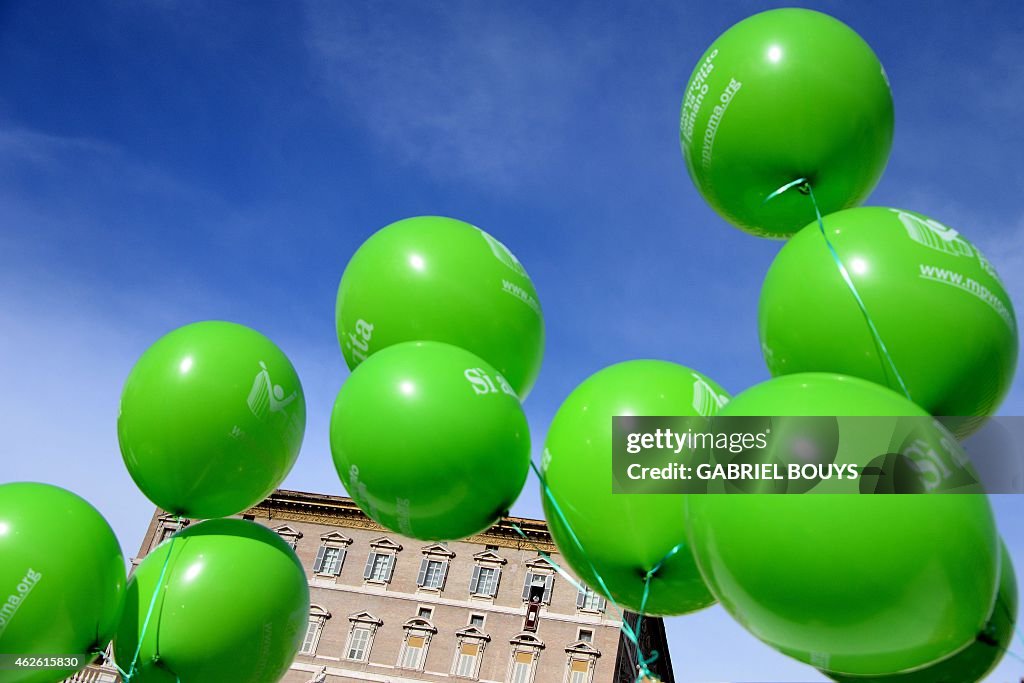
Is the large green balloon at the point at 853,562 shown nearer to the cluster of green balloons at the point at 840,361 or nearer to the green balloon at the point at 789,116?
the cluster of green balloons at the point at 840,361

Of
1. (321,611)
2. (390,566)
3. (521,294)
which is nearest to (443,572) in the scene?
(390,566)

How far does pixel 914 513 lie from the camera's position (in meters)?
1.93

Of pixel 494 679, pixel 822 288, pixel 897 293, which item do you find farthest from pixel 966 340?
pixel 494 679

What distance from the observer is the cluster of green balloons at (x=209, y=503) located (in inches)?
132

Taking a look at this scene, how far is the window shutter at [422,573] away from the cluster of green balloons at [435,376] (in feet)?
87.1

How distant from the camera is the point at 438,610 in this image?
27.9 meters

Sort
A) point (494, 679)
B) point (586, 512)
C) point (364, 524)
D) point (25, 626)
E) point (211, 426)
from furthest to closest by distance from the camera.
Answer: point (364, 524) → point (494, 679) → point (211, 426) → point (25, 626) → point (586, 512)

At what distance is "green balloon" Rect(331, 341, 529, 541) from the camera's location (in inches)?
109

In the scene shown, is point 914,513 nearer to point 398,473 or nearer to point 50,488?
point 398,473

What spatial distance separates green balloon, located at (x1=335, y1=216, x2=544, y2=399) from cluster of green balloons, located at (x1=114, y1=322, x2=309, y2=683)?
531 millimetres

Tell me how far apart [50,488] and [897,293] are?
12.0 feet

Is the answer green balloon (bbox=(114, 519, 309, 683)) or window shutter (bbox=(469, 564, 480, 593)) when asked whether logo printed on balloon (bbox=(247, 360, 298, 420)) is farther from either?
window shutter (bbox=(469, 564, 480, 593))

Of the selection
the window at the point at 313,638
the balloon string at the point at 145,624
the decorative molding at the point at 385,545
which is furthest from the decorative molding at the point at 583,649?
the balloon string at the point at 145,624

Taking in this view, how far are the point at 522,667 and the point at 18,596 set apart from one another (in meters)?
25.4
